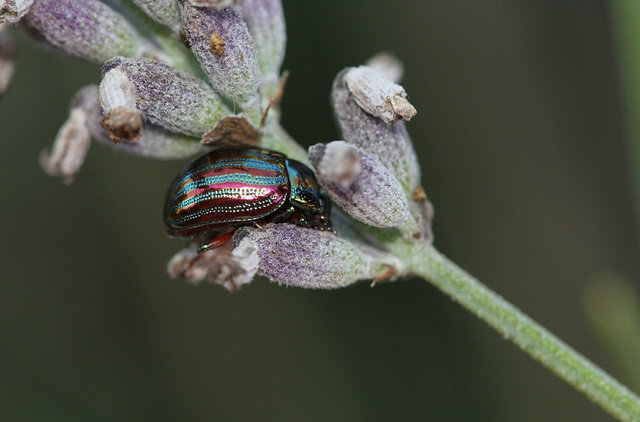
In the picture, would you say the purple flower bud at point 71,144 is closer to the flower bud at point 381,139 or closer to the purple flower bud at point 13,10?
the purple flower bud at point 13,10

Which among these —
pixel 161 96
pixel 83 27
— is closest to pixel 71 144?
pixel 83 27

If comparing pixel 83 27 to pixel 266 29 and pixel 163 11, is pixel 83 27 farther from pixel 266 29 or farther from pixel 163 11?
pixel 266 29

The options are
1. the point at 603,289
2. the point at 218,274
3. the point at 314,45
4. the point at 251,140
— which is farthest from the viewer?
the point at 314,45

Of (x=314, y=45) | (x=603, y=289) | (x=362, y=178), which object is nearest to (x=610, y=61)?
(x=314, y=45)

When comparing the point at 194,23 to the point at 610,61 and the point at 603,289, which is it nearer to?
the point at 603,289

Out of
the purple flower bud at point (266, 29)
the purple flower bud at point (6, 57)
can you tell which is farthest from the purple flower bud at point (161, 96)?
the purple flower bud at point (6, 57)

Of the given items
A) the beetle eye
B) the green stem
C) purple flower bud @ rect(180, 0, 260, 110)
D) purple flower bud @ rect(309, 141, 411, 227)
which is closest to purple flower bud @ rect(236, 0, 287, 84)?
purple flower bud @ rect(180, 0, 260, 110)

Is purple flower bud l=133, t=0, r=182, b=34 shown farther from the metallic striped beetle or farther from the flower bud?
the flower bud
